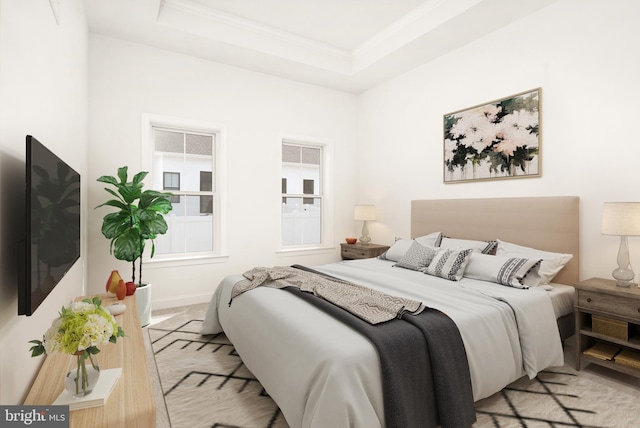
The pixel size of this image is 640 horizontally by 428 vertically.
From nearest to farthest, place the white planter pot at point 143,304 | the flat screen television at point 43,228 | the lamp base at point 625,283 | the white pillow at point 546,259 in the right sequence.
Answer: the flat screen television at point 43,228 → the lamp base at point 625,283 → the white pillow at point 546,259 → the white planter pot at point 143,304

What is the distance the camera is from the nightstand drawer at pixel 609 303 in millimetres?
2244

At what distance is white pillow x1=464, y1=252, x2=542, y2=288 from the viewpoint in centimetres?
270

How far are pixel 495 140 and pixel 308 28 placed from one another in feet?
7.96

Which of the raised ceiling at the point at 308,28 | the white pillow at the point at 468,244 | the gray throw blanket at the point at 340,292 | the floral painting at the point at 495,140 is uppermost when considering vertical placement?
the raised ceiling at the point at 308,28

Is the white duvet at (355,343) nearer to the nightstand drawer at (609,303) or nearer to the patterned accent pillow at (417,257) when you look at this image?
the nightstand drawer at (609,303)

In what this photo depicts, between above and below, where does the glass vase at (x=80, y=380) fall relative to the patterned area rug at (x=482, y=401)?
above

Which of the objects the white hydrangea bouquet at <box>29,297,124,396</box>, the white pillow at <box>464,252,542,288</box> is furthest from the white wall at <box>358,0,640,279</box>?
the white hydrangea bouquet at <box>29,297,124,396</box>

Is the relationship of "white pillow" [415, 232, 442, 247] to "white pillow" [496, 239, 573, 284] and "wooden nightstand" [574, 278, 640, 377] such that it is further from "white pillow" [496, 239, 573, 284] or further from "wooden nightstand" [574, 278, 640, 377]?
"wooden nightstand" [574, 278, 640, 377]

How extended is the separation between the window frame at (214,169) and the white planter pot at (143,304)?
58 centimetres

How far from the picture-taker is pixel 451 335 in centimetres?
186

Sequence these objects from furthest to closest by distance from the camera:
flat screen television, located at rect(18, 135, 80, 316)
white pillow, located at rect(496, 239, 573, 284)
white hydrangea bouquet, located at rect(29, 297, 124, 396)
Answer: white pillow, located at rect(496, 239, 573, 284) < white hydrangea bouquet, located at rect(29, 297, 124, 396) < flat screen television, located at rect(18, 135, 80, 316)

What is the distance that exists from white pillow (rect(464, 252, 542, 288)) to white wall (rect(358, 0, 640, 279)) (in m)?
0.56

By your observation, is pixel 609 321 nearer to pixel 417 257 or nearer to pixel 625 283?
pixel 625 283

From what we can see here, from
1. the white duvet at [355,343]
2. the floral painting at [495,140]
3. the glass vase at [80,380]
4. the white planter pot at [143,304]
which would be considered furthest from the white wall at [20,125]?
the floral painting at [495,140]
